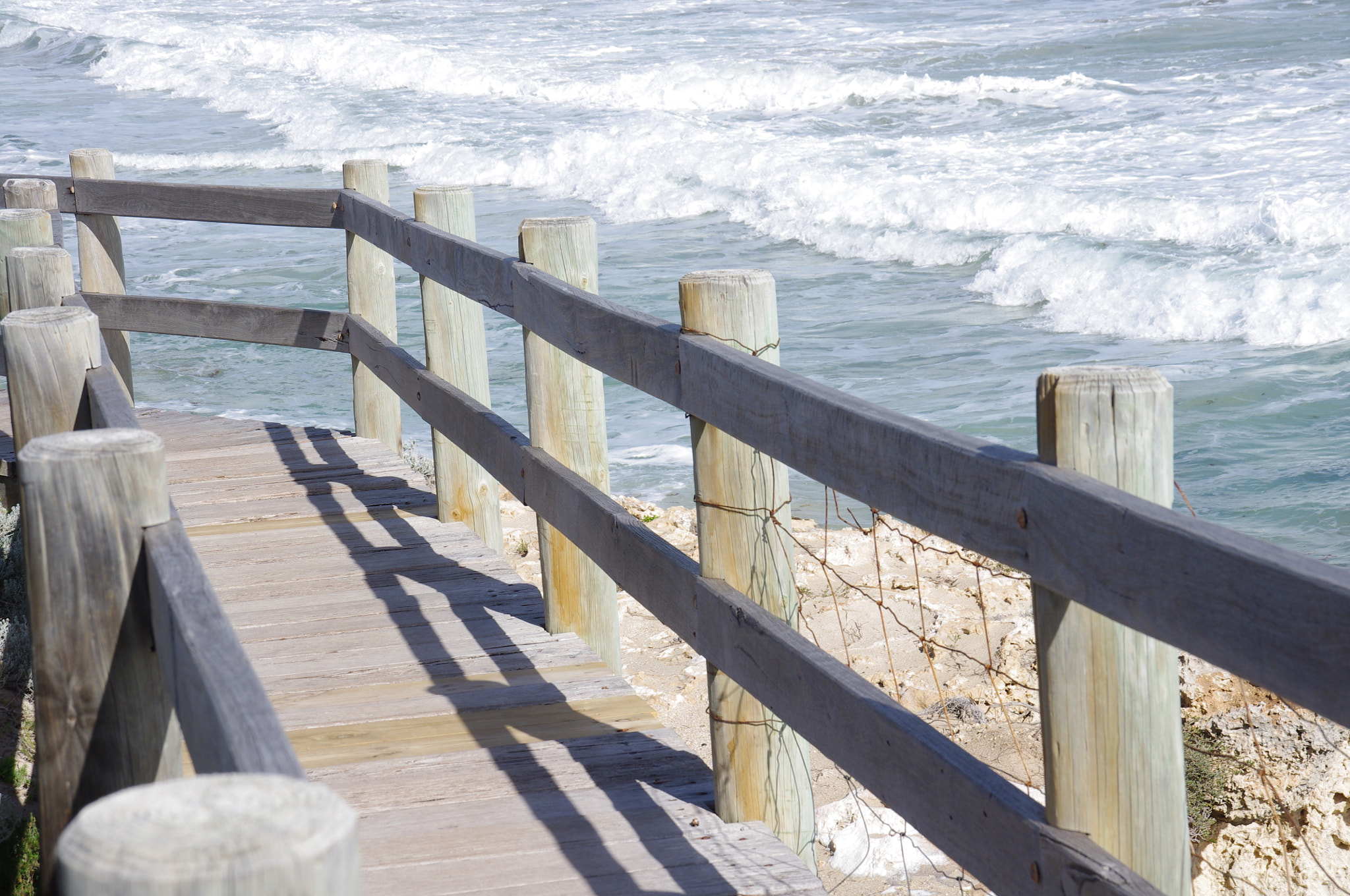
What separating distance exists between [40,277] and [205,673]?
6.80 feet

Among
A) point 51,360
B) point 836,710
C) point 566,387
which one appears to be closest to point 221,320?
point 566,387

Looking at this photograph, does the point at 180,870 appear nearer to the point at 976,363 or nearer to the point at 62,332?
the point at 62,332

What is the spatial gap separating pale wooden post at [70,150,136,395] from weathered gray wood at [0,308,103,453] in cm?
459

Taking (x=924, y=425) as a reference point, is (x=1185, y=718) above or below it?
below

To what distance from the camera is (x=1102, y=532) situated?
154 centimetres

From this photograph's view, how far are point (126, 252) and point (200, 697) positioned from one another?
55.8 feet

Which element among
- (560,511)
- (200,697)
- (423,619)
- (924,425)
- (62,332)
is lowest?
(423,619)

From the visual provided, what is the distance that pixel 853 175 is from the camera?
59.2 ft

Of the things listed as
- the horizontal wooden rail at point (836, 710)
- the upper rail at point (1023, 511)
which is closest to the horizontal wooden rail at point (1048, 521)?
the upper rail at point (1023, 511)

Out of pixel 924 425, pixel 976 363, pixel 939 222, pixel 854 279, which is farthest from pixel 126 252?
pixel 924 425

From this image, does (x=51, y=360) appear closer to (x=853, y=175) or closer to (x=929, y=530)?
(x=929, y=530)

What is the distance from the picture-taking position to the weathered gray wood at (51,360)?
2.26 metres

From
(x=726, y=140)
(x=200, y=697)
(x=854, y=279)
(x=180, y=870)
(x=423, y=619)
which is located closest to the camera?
(x=180, y=870)

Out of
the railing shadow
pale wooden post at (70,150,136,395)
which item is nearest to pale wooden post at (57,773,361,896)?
the railing shadow
